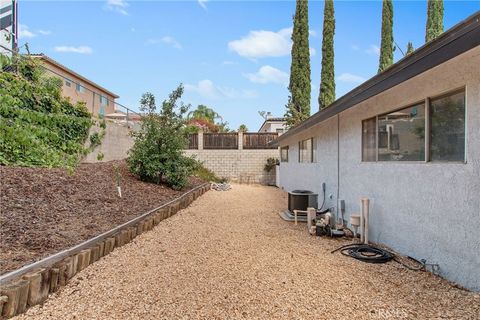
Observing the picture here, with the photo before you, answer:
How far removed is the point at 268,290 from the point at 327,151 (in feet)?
18.3

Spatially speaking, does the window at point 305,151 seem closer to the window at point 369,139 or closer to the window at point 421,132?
the window at point 369,139

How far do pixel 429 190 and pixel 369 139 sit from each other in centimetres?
199

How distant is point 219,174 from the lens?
19438 mm

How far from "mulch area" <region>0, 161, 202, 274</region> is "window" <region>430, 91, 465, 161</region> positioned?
4.72m

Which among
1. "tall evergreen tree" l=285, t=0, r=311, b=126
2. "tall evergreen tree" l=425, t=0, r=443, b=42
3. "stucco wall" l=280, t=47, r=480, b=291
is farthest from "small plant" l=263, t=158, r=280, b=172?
"tall evergreen tree" l=425, t=0, r=443, b=42

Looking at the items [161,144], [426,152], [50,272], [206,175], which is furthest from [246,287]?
[206,175]

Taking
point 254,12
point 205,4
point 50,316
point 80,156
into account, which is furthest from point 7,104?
point 254,12

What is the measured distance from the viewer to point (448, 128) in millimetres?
3723

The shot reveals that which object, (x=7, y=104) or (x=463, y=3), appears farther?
(x=463, y=3)

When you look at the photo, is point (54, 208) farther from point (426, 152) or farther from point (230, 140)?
point (230, 140)

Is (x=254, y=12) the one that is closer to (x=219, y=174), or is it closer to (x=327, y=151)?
(x=327, y=151)

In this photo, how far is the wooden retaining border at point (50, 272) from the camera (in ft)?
8.62

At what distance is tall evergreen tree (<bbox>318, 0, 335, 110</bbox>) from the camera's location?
894 inches

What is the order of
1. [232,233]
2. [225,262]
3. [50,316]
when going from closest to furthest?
1. [50,316]
2. [225,262]
3. [232,233]
